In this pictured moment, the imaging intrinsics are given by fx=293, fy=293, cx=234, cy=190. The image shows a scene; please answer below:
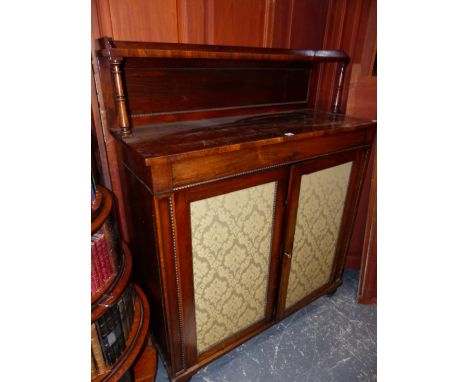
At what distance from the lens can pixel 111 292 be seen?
1.10 m

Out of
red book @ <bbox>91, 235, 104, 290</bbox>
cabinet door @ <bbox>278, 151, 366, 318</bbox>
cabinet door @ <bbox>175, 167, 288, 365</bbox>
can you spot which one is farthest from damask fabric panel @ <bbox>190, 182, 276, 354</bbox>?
red book @ <bbox>91, 235, 104, 290</bbox>

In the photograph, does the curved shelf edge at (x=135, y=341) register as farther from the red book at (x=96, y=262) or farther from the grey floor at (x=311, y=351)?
the grey floor at (x=311, y=351)

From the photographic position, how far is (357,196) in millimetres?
1726

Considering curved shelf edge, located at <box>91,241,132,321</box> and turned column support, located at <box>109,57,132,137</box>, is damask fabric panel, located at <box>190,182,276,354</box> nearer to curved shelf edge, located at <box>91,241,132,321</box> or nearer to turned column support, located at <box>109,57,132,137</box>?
curved shelf edge, located at <box>91,241,132,321</box>

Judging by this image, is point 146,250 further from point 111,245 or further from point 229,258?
point 229,258

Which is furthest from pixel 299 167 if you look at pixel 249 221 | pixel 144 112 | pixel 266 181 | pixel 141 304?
pixel 141 304

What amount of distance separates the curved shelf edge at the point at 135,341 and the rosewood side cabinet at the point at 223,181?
6 cm

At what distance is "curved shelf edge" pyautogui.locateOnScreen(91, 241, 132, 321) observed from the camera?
1.03 meters

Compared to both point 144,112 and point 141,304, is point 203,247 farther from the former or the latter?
point 144,112

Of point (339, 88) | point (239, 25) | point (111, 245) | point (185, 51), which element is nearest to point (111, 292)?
point (111, 245)

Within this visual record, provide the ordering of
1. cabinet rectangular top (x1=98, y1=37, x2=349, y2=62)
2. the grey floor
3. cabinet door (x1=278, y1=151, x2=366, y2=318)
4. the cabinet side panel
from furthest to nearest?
1. the grey floor
2. cabinet door (x1=278, y1=151, x2=366, y2=318)
3. the cabinet side panel
4. cabinet rectangular top (x1=98, y1=37, x2=349, y2=62)

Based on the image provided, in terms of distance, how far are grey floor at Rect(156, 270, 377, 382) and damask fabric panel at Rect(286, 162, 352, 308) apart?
0.67 ft

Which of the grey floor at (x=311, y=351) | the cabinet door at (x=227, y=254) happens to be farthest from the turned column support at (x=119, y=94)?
the grey floor at (x=311, y=351)

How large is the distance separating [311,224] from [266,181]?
1.52 ft
